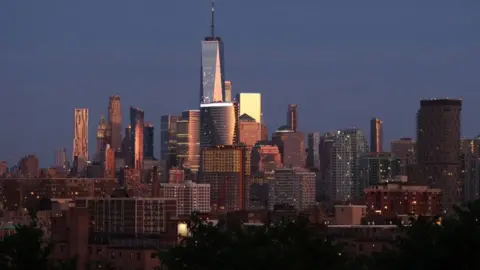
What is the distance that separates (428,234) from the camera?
114 ft

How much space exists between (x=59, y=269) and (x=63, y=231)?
50.9m

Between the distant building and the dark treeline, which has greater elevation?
the distant building

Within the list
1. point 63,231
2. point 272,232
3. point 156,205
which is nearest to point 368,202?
point 156,205

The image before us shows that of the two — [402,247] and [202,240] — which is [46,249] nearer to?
[202,240]

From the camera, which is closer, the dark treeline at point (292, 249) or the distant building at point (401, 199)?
the dark treeline at point (292, 249)

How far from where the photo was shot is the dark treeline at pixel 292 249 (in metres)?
33.3

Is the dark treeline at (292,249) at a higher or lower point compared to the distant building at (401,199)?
lower

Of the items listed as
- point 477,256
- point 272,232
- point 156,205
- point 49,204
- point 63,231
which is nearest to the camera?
point 477,256

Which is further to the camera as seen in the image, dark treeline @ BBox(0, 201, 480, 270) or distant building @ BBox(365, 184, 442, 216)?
distant building @ BBox(365, 184, 442, 216)

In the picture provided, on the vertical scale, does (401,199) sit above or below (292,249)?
above

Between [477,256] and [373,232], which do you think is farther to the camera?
[373,232]

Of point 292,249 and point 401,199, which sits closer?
point 292,249

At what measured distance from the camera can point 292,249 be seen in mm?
37344

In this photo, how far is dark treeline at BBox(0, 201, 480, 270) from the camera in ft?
109
